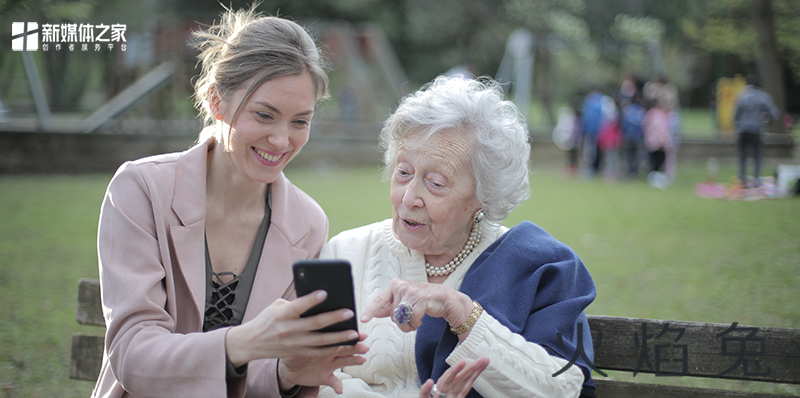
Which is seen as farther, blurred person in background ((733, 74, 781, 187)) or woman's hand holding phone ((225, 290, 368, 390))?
blurred person in background ((733, 74, 781, 187))

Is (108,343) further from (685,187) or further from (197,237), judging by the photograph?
(685,187)

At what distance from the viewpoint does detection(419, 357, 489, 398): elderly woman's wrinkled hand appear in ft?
6.70

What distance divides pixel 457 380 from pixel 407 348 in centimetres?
A: 45

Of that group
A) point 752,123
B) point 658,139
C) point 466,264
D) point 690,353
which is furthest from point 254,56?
point 658,139

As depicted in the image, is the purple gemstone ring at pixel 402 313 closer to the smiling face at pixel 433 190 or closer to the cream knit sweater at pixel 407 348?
the cream knit sweater at pixel 407 348

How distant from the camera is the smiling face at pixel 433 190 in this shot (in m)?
2.48

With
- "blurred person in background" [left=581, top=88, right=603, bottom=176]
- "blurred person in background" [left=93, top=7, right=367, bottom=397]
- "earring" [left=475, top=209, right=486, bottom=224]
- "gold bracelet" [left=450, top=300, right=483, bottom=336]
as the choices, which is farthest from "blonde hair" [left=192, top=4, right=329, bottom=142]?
"blurred person in background" [left=581, top=88, right=603, bottom=176]

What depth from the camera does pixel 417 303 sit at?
6.67 ft

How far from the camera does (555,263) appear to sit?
7.89ft

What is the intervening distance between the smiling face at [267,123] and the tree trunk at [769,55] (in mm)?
17277

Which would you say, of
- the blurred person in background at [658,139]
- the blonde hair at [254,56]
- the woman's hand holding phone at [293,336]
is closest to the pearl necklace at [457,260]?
the woman's hand holding phone at [293,336]

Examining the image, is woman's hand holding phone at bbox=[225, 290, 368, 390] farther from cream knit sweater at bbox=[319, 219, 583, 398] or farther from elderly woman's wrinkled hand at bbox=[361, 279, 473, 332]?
cream knit sweater at bbox=[319, 219, 583, 398]

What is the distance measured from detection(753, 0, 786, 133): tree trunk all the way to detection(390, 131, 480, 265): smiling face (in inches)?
669

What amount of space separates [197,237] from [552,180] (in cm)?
1259
